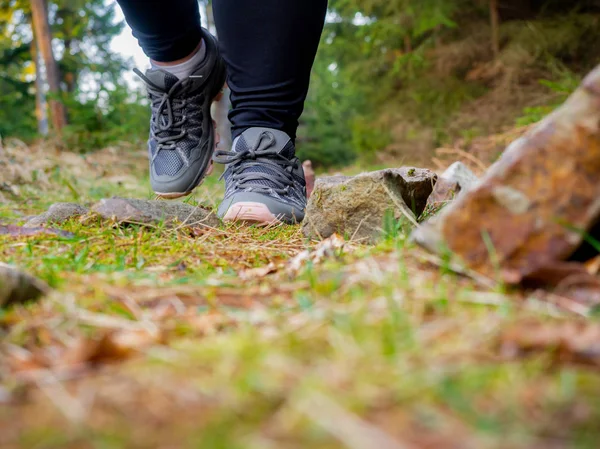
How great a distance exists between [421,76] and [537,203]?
326 inches

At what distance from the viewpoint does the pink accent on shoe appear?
2.03 meters

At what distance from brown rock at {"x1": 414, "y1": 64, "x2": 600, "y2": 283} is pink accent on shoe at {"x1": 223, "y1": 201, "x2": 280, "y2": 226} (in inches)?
43.8

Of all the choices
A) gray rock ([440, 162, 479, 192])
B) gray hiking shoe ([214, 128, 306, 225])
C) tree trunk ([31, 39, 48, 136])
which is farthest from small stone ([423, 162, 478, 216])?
tree trunk ([31, 39, 48, 136])

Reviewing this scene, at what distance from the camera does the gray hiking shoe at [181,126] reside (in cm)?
237

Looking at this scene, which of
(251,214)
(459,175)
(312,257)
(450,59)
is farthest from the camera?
(450,59)

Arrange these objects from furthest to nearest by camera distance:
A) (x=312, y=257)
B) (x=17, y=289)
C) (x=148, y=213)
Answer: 1. (x=148, y=213)
2. (x=312, y=257)
3. (x=17, y=289)

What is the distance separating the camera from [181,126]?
96.0 inches

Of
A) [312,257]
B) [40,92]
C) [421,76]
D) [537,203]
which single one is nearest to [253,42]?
[312,257]

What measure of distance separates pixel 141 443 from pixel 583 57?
25.8ft

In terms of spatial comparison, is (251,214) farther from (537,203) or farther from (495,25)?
(495,25)

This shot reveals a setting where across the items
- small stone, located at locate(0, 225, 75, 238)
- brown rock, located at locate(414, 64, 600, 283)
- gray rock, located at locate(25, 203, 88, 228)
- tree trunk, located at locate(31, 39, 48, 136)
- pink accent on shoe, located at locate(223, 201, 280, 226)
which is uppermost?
brown rock, located at locate(414, 64, 600, 283)

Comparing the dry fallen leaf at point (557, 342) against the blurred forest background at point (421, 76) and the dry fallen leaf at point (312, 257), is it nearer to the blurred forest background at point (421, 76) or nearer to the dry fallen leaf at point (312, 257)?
the dry fallen leaf at point (312, 257)

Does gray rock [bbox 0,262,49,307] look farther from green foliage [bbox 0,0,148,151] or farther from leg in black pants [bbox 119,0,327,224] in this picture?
green foliage [bbox 0,0,148,151]

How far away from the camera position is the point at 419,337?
2.25ft
